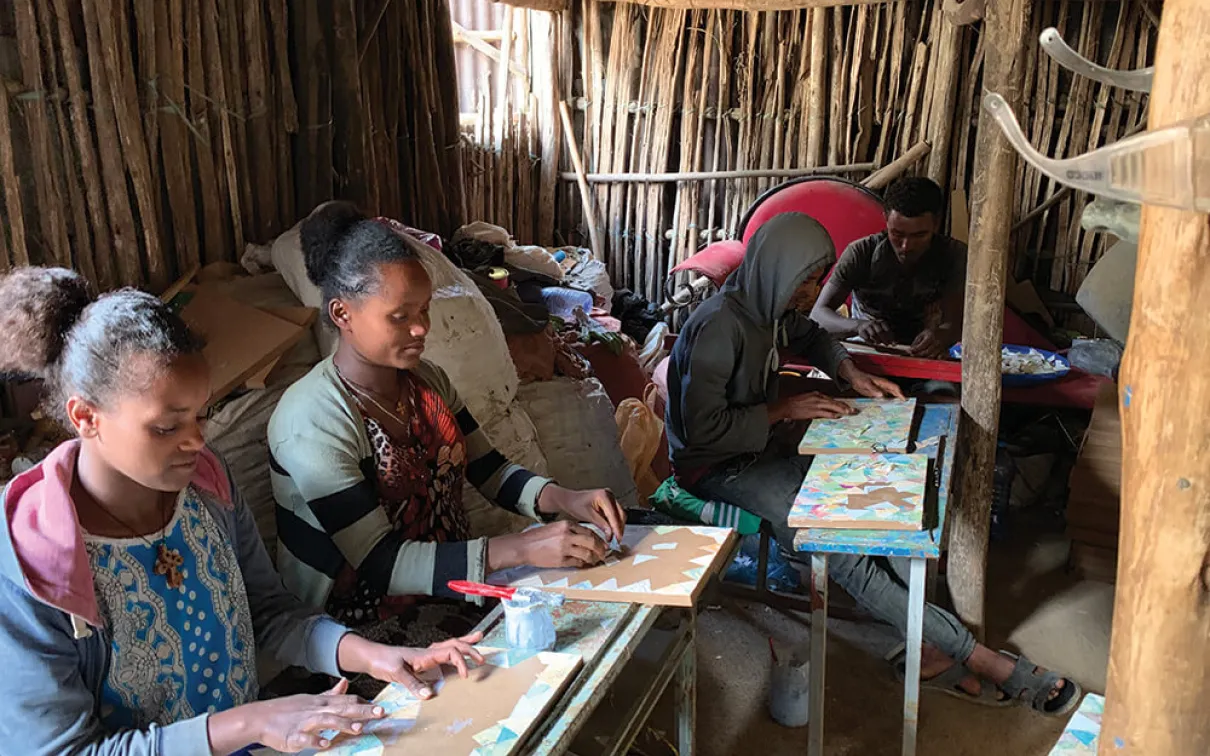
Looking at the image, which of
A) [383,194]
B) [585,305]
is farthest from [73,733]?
[585,305]

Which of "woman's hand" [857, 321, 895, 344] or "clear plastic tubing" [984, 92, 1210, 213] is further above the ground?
"clear plastic tubing" [984, 92, 1210, 213]

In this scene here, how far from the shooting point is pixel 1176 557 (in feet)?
4.24

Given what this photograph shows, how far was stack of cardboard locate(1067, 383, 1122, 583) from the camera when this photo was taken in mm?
3992

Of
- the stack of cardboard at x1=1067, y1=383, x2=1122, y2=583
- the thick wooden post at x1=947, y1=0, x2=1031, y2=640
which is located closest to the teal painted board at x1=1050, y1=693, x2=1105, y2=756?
the thick wooden post at x1=947, y1=0, x2=1031, y2=640

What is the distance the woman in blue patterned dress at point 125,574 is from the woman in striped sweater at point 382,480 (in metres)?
0.28

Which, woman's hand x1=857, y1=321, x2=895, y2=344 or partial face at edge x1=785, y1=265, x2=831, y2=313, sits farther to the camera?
woman's hand x1=857, y1=321, x2=895, y2=344

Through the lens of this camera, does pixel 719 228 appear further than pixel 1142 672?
Yes

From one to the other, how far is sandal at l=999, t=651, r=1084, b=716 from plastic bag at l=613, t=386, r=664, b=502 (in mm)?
1789

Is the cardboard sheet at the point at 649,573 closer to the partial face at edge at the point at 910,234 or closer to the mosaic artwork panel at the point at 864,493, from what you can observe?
the mosaic artwork panel at the point at 864,493

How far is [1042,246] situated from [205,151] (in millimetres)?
5102

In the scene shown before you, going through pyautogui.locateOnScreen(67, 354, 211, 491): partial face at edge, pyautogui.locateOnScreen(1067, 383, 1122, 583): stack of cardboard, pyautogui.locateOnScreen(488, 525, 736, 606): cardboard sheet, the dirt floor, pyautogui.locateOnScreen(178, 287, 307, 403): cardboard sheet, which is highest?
pyautogui.locateOnScreen(67, 354, 211, 491): partial face at edge

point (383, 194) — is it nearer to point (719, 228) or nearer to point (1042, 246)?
A: point (719, 228)

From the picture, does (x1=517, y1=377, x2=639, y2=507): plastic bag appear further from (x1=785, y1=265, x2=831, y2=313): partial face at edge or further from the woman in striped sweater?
the woman in striped sweater

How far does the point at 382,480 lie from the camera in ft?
7.44
